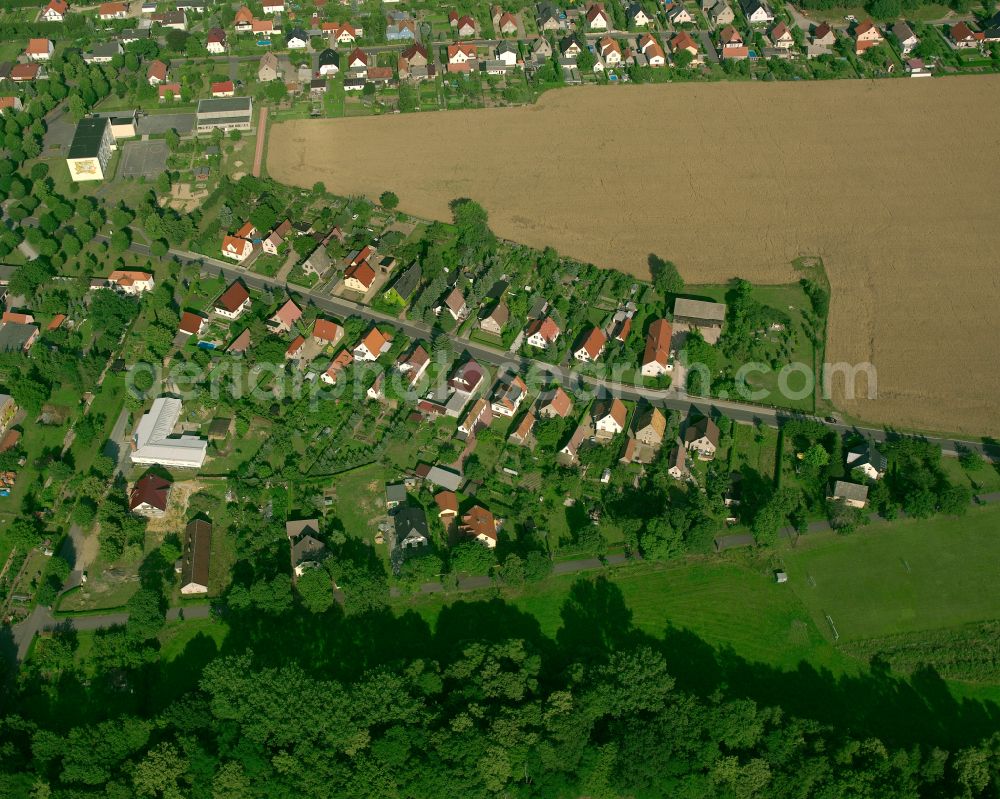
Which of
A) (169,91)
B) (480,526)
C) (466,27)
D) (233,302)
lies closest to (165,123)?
(169,91)

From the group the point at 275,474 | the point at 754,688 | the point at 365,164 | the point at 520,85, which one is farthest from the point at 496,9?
the point at 754,688

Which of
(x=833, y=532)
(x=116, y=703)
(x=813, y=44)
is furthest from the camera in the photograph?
(x=813, y=44)

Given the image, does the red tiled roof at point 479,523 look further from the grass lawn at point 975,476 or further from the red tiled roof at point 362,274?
the grass lawn at point 975,476

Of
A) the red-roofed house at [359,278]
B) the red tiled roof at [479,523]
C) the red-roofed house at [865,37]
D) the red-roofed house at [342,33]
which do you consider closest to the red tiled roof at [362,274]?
the red-roofed house at [359,278]

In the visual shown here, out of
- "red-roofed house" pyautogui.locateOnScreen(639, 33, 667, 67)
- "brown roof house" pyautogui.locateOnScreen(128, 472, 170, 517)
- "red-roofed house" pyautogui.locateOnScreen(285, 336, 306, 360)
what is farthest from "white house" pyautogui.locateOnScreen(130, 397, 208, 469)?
"red-roofed house" pyautogui.locateOnScreen(639, 33, 667, 67)

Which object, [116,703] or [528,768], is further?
[116,703]

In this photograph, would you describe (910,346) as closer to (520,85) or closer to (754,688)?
(754,688)
